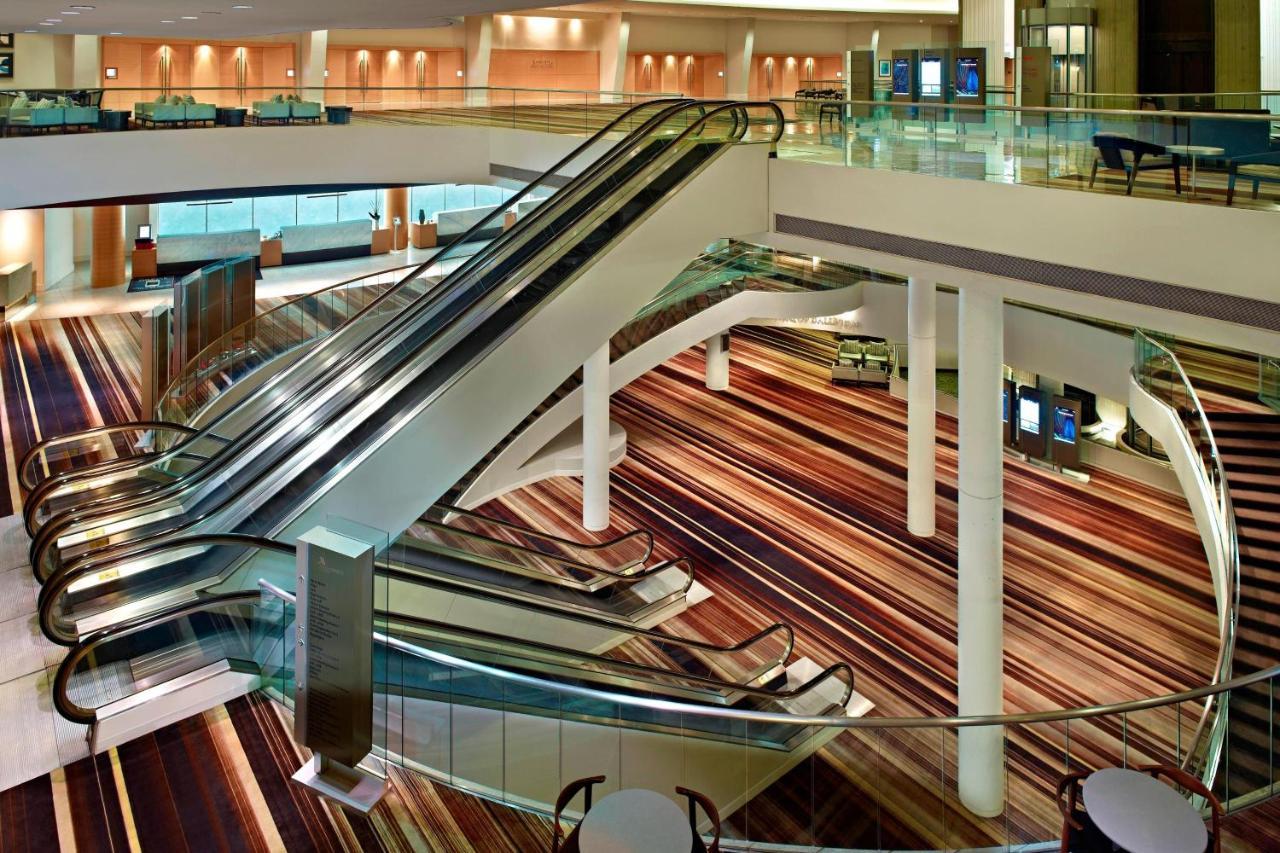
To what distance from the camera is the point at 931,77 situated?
42.4ft

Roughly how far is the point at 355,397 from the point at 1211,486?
26.1 ft

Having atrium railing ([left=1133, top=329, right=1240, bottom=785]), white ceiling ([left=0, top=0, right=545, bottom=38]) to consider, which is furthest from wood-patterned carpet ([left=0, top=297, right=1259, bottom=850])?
white ceiling ([left=0, top=0, right=545, bottom=38])

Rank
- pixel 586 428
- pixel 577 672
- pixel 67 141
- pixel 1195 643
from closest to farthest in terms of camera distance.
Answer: pixel 577 672 < pixel 1195 643 < pixel 586 428 < pixel 67 141

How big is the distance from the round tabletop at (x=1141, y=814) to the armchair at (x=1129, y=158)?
4046 millimetres

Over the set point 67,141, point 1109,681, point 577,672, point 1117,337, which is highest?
point 67,141

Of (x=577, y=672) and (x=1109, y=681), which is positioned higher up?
(x=577, y=672)

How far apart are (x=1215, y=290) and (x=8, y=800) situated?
7134mm

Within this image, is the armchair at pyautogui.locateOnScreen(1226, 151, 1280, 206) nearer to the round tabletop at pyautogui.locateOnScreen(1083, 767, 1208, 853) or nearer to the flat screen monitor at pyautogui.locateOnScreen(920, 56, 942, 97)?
the round tabletop at pyautogui.locateOnScreen(1083, 767, 1208, 853)

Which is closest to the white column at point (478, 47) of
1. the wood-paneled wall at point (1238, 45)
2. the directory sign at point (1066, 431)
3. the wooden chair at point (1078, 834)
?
the wood-paneled wall at point (1238, 45)

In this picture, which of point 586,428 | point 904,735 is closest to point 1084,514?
point 586,428

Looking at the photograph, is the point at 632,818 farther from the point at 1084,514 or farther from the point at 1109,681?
the point at 1084,514

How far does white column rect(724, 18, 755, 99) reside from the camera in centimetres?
3069

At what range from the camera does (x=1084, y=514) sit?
1398 cm

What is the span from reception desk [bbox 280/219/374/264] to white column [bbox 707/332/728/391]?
37.0ft
